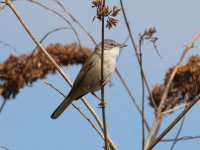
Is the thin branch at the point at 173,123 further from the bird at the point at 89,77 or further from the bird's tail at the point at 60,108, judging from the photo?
the bird's tail at the point at 60,108

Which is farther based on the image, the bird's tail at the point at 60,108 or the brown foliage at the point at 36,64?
the brown foliage at the point at 36,64

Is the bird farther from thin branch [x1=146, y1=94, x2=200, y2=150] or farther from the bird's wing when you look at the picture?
thin branch [x1=146, y1=94, x2=200, y2=150]

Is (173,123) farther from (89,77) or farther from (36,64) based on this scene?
(36,64)

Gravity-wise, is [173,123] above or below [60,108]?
above

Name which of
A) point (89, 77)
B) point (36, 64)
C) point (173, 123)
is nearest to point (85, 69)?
point (89, 77)

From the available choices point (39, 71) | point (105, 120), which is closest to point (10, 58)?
point (39, 71)

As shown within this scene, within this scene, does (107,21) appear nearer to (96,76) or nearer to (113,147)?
(113,147)

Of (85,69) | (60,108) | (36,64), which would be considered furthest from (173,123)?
(36,64)

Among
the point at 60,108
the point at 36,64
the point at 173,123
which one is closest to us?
the point at 173,123

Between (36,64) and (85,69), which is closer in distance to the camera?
(85,69)

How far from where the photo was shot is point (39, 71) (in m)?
9.57

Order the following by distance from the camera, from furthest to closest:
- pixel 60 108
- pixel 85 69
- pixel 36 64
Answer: pixel 36 64 < pixel 85 69 < pixel 60 108

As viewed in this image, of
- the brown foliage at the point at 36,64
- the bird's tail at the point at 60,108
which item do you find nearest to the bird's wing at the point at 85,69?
the bird's tail at the point at 60,108

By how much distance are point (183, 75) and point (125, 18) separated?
535 cm
